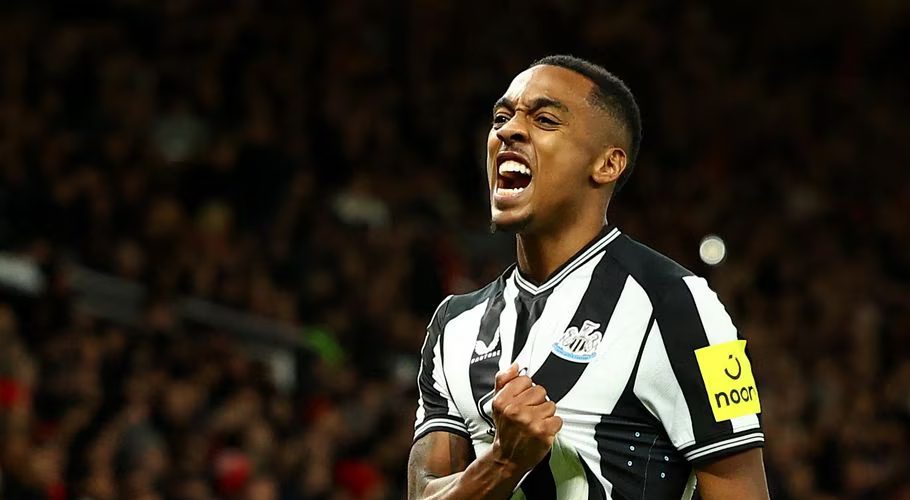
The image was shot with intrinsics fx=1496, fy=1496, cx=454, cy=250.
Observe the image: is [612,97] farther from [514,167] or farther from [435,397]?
[435,397]

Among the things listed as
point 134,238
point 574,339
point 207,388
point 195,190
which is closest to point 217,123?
point 195,190

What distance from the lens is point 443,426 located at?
322 cm

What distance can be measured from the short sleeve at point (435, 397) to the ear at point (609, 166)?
497 millimetres

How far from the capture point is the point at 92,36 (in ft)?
30.9

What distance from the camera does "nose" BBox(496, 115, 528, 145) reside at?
3152 millimetres

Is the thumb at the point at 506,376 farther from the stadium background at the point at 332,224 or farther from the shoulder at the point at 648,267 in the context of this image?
the stadium background at the point at 332,224

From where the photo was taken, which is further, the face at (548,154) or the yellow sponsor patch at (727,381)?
the face at (548,154)

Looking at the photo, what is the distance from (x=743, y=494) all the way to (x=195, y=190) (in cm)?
653

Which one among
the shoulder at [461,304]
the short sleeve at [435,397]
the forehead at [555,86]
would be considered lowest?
the short sleeve at [435,397]

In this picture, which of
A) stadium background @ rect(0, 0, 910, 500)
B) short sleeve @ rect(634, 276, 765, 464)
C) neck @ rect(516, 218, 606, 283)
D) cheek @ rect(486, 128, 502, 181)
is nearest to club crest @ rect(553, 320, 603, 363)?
short sleeve @ rect(634, 276, 765, 464)

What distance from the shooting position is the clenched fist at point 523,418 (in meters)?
2.76

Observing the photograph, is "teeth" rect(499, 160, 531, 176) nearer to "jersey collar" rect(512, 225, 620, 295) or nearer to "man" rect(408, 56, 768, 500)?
"man" rect(408, 56, 768, 500)

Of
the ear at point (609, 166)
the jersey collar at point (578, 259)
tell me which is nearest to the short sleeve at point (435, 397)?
the jersey collar at point (578, 259)

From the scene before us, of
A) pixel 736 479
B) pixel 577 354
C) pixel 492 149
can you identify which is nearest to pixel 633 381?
pixel 577 354
